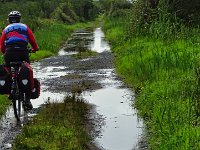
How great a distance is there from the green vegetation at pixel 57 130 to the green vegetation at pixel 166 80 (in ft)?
4.19

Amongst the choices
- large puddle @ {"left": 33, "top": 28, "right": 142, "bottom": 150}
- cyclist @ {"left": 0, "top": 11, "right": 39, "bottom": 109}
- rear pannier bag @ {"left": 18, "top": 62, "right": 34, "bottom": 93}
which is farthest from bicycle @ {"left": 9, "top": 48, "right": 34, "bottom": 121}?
large puddle @ {"left": 33, "top": 28, "right": 142, "bottom": 150}

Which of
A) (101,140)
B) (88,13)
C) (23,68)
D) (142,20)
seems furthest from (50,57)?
(88,13)

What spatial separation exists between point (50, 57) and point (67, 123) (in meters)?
13.3

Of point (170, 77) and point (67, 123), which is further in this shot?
point (170, 77)

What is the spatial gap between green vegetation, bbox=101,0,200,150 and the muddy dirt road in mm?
351

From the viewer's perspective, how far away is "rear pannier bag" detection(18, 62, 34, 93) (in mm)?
8594

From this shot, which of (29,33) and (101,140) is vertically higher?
(29,33)

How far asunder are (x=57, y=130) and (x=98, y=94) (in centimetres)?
410

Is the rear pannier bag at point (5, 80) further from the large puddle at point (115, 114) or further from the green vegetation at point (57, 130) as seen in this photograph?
the large puddle at point (115, 114)

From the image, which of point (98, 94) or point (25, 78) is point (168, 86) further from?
point (25, 78)

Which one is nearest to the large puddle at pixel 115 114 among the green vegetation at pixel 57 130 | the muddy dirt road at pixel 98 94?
the muddy dirt road at pixel 98 94

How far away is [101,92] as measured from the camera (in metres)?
11.9

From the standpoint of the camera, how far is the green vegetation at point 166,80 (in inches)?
274

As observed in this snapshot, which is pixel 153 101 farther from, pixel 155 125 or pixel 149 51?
pixel 149 51
